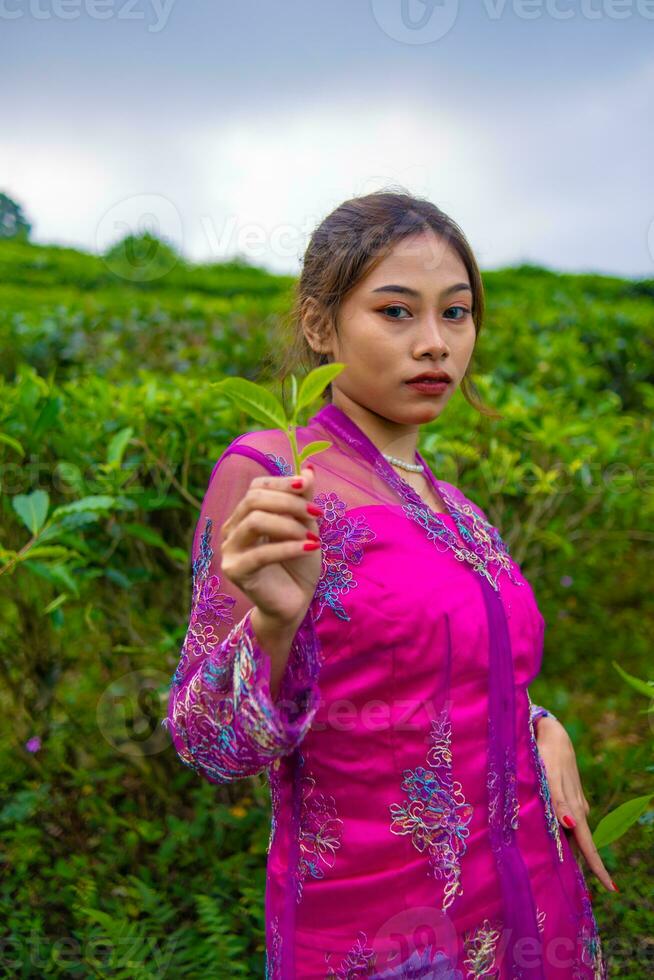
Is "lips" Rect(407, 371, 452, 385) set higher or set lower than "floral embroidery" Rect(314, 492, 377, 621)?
higher

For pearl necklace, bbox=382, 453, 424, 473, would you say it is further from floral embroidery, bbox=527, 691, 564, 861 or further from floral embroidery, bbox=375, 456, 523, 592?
floral embroidery, bbox=527, 691, 564, 861

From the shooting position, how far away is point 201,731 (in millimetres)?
1014

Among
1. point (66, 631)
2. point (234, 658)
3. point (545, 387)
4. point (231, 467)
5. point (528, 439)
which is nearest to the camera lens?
point (234, 658)

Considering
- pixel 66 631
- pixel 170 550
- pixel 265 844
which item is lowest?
pixel 265 844

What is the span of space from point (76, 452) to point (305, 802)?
127cm

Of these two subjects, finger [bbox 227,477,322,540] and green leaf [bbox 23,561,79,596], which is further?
green leaf [bbox 23,561,79,596]

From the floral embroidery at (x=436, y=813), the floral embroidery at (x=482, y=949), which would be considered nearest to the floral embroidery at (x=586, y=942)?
the floral embroidery at (x=482, y=949)

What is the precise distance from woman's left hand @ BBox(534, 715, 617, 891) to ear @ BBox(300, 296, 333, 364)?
69cm

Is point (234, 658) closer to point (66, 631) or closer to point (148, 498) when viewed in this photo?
point (148, 498)

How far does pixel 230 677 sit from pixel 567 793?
25.3 inches

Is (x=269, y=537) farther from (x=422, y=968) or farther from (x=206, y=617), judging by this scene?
(x=422, y=968)

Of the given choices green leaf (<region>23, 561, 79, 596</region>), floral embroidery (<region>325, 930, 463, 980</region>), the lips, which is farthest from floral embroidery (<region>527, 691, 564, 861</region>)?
green leaf (<region>23, 561, 79, 596</region>)

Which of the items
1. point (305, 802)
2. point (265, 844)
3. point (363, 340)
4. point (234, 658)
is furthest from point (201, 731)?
point (265, 844)

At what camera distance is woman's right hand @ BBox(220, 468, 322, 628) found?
2.76 feet
